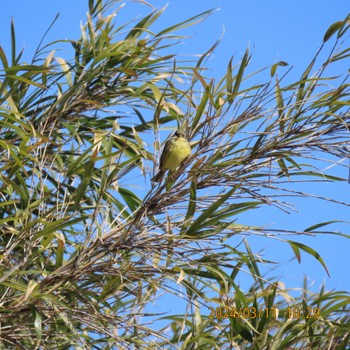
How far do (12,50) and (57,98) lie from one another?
0.84 ft

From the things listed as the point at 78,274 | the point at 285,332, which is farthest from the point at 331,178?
the point at 78,274

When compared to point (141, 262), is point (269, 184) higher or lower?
higher

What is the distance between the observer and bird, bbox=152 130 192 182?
205cm

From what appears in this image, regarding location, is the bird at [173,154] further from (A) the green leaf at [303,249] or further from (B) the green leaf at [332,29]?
(B) the green leaf at [332,29]

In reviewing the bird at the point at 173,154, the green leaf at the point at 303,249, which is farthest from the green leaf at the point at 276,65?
the green leaf at the point at 303,249

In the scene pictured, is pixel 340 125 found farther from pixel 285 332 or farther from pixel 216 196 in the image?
pixel 285 332

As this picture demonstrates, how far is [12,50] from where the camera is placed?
2.61m
